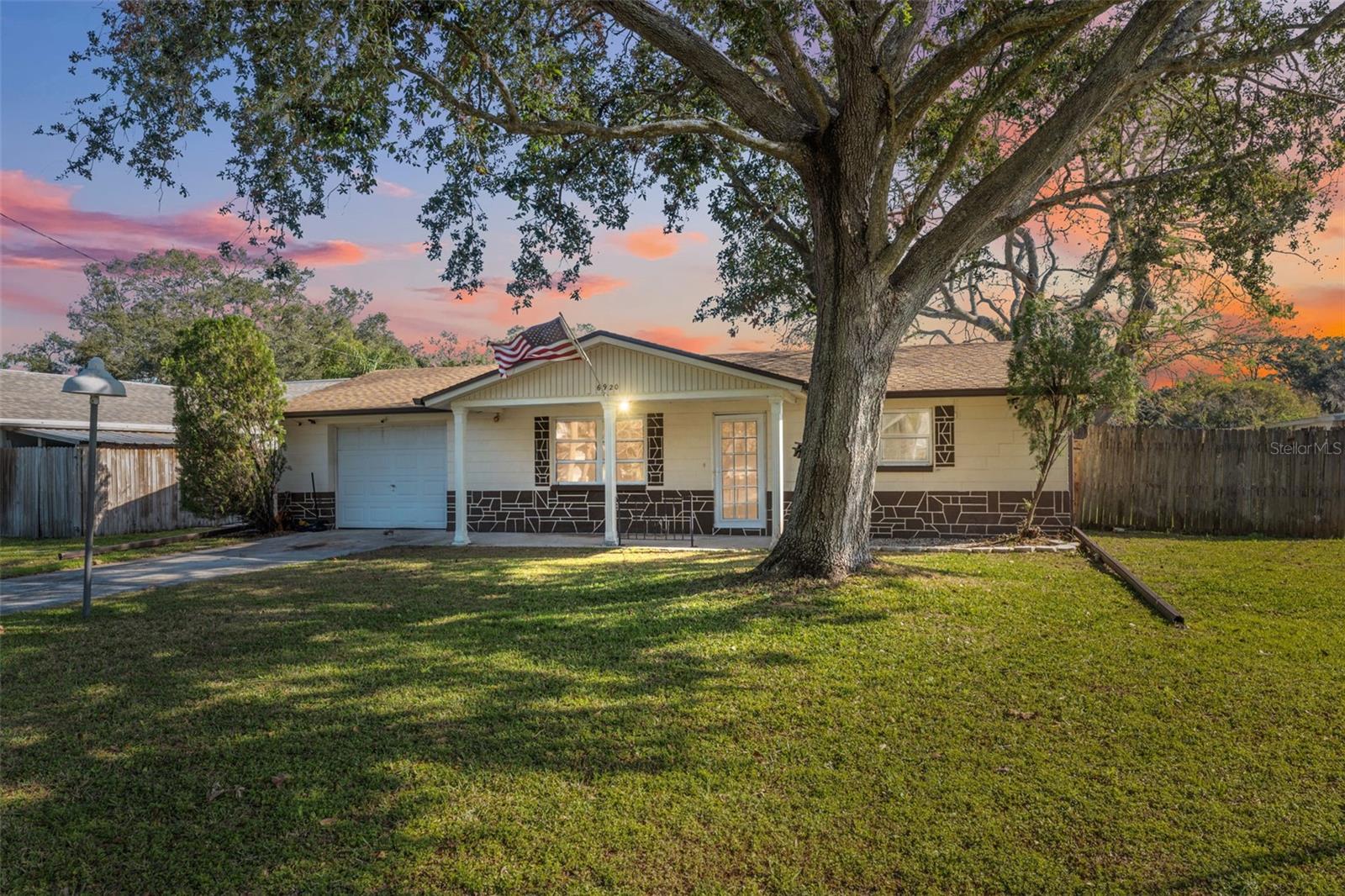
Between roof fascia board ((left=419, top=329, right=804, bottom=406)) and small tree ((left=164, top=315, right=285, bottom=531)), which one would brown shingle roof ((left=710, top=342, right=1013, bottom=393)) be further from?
small tree ((left=164, top=315, right=285, bottom=531))

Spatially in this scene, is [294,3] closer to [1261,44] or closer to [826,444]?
[826,444]

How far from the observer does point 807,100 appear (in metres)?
8.84

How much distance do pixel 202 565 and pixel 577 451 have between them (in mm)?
6434

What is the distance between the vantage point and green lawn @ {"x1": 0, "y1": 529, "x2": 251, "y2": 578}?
10883 mm

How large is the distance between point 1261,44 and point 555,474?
12085 millimetres

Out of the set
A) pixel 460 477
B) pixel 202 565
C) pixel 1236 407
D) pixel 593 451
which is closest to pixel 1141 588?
pixel 593 451

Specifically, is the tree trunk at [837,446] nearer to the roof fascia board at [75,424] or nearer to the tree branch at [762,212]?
the tree branch at [762,212]

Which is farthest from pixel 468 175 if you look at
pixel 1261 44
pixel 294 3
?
pixel 1261 44

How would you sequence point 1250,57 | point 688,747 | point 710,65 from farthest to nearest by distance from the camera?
1. point 1250,57
2. point 710,65
3. point 688,747

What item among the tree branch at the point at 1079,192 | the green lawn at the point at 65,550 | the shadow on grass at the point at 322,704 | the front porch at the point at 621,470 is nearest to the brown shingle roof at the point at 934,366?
the front porch at the point at 621,470

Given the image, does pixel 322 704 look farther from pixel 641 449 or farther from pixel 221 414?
pixel 221 414

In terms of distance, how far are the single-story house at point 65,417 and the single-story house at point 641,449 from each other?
205 inches

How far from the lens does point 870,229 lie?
8141 mm

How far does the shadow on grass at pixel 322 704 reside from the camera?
10.9ft
